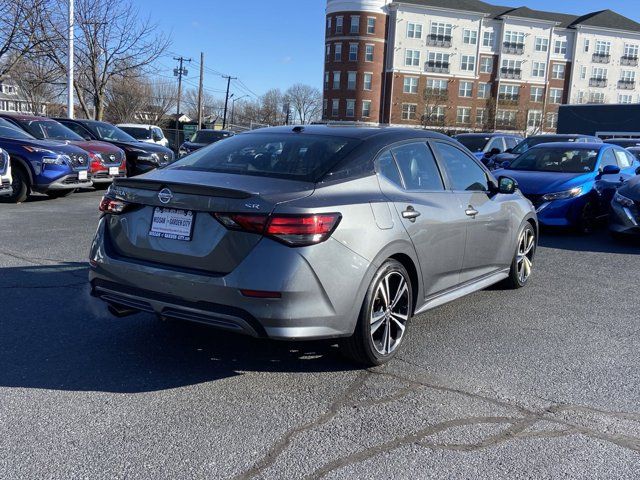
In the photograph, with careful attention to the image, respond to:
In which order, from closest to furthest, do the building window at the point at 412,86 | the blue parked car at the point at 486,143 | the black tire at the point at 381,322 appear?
the black tire at the point at 381,322 < the blue parked car at the point at 486,143 < the building window at the point at 412,86

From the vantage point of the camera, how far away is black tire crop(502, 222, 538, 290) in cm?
608

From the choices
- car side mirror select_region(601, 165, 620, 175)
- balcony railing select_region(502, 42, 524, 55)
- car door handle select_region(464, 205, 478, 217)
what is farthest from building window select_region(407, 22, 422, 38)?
car door handle select_region(464, 205, 478, 217)

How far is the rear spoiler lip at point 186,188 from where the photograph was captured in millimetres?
3477

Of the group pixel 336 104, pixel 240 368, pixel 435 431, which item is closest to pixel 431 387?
pixel 435 431

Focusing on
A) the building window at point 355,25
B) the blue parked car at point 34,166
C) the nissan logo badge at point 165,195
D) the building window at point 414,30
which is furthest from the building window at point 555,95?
the nissan logo badge at point 165,195

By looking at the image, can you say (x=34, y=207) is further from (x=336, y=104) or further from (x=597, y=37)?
(x=597, y=37)

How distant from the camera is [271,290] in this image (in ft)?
11.0

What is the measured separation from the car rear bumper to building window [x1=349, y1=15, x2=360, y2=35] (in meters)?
69.1

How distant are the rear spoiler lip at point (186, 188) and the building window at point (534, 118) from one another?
2904 inches

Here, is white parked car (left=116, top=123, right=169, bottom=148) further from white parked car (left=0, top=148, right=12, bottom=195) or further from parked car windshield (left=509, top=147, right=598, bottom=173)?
parked car windshield (left=509, top=147, right=598, bottom=173)

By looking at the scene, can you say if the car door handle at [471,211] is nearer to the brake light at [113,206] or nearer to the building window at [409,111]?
the brake light at [113,206]

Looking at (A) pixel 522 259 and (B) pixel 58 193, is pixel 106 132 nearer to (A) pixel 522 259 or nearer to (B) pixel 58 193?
(B) pixel 58 193

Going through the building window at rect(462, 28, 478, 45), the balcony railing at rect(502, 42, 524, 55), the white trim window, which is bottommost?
the white trim window

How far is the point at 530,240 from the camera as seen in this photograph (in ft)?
21.3
